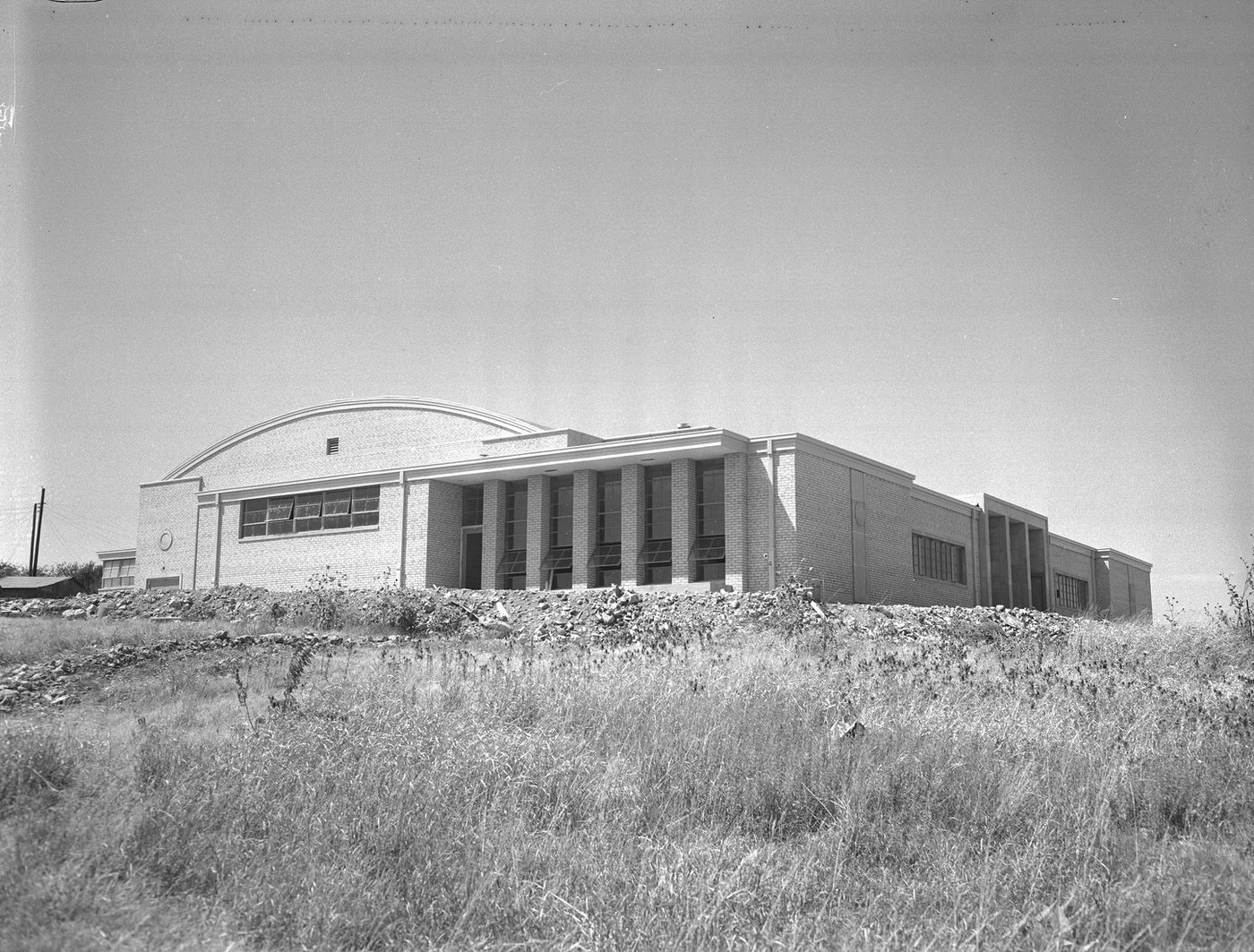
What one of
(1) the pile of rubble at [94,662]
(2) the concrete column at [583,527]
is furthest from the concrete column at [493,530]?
(1) the pile of rubble at [94,662]

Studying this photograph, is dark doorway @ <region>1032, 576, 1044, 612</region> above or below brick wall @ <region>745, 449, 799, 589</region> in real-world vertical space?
below

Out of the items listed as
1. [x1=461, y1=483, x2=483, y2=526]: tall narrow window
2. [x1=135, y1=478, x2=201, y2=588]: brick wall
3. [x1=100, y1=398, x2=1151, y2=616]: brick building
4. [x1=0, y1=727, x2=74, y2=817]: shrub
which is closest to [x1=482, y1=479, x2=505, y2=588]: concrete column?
[x1=100, y1=398, x2=1151, y2=616]: brick building

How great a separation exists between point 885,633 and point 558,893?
14686mm

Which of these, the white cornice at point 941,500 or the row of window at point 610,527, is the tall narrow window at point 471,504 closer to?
the row of window at point 610,527

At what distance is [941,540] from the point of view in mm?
38094

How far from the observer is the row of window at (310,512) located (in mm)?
36438

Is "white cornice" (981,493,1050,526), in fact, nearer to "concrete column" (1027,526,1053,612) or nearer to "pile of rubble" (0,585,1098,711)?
"concrete column" (1027,526,1053,612)

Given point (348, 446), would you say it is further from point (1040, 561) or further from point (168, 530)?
point (1040, 561)

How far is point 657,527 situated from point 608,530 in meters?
1.89

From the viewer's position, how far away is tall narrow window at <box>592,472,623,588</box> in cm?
3144

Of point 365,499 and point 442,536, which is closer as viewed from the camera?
point 442,536

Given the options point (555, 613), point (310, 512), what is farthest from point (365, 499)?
point (555, 613)

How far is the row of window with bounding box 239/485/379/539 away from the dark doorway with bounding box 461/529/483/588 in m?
3.37

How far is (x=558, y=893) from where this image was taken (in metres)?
5.14
